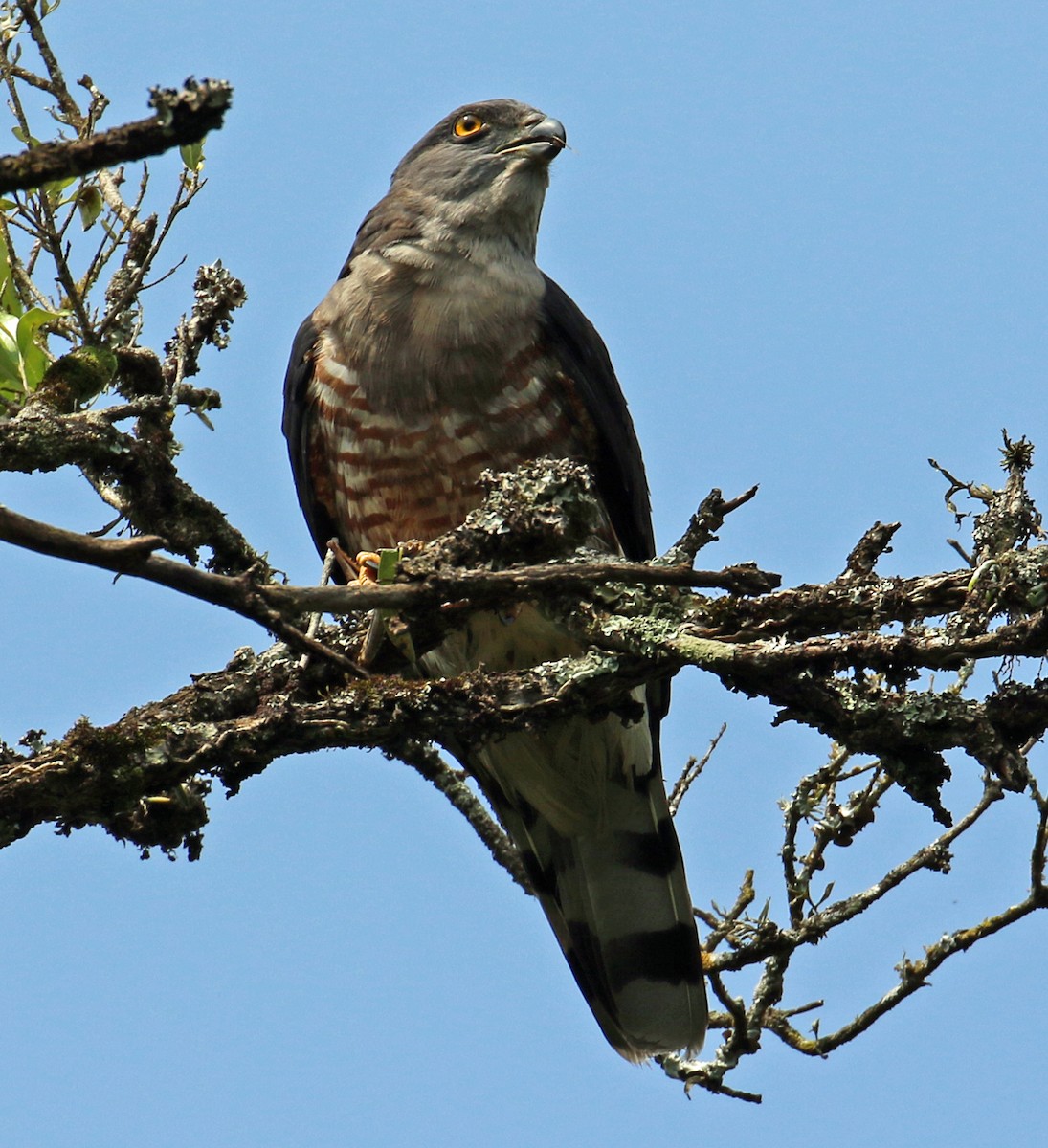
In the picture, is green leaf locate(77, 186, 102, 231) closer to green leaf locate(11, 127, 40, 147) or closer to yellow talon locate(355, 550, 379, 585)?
green leaf locate(11, 127, 40, 147)

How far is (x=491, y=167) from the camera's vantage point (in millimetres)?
5777

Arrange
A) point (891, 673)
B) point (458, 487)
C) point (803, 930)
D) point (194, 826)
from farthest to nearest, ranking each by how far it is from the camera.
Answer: point (458, 487) < point (803, 930) < point (194, 826) < point (891, 673)

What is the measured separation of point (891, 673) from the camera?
3.22m

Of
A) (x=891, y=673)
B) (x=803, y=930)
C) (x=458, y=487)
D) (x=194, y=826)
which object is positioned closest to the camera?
(x=891, y=673)

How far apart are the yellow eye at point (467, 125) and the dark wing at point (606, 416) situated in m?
0.84

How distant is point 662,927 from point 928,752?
2.31m

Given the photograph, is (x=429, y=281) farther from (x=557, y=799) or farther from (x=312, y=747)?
(x=312, y=747)

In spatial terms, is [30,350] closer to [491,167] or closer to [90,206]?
[90,206]

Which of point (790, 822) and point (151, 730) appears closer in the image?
point (151, 730)

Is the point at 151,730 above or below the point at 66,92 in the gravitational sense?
below

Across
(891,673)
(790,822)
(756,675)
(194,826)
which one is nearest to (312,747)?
(194,826)

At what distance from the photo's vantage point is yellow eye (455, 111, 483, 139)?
5965mm

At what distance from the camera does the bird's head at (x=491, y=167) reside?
5.70 m

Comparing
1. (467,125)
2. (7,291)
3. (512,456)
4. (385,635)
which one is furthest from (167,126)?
(467,125)
